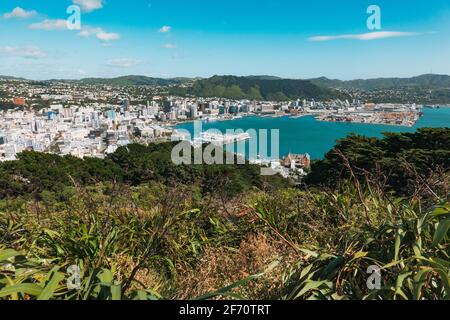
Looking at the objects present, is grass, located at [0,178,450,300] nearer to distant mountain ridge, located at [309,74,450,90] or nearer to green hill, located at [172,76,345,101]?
green hill, located at [172,76,345,101]

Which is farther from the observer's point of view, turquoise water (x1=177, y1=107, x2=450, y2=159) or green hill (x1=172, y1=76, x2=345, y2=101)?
green hill (x1=172, y1=76, x2=345, y2=101)

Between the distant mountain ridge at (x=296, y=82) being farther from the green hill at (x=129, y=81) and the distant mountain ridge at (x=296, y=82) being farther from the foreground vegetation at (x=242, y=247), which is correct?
the foreground vegetation at (x=242, y=247)

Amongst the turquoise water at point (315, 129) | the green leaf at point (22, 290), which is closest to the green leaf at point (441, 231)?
the green leaf at point (22, 290)

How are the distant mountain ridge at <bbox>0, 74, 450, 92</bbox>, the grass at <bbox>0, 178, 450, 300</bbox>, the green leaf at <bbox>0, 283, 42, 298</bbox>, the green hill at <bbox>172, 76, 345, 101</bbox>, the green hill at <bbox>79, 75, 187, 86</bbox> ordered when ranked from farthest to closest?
the green hill at <bbox>79, 75, 187, 86</bbox>, the distant mountain ridge at <bbox>0, 74, 450, 92</bbox>, the green hill at <bbox>172, 76, 345, 101</bbox>, the grass at <bbox>0, 178, 450, 300</bbox>, the green leaf at <bbox>0, 283, 42, 298</bbox>

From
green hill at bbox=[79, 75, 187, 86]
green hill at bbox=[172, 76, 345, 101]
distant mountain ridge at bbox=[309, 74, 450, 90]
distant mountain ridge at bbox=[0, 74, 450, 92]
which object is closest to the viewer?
distant mountain ridge at bbox=[309, 74, 450, 90]

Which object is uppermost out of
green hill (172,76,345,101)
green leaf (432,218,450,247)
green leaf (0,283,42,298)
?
green hill (172,76,345,101)

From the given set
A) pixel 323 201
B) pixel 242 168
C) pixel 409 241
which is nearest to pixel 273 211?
pixel 323 201

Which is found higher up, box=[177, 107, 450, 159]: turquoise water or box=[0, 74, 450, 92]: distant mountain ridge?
box=[0, 74, 450, 92]: distant mountain ridge

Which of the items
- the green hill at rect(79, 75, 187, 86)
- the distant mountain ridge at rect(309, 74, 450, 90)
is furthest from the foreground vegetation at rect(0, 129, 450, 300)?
the green hill at rect(79, 75, 187, 86)
